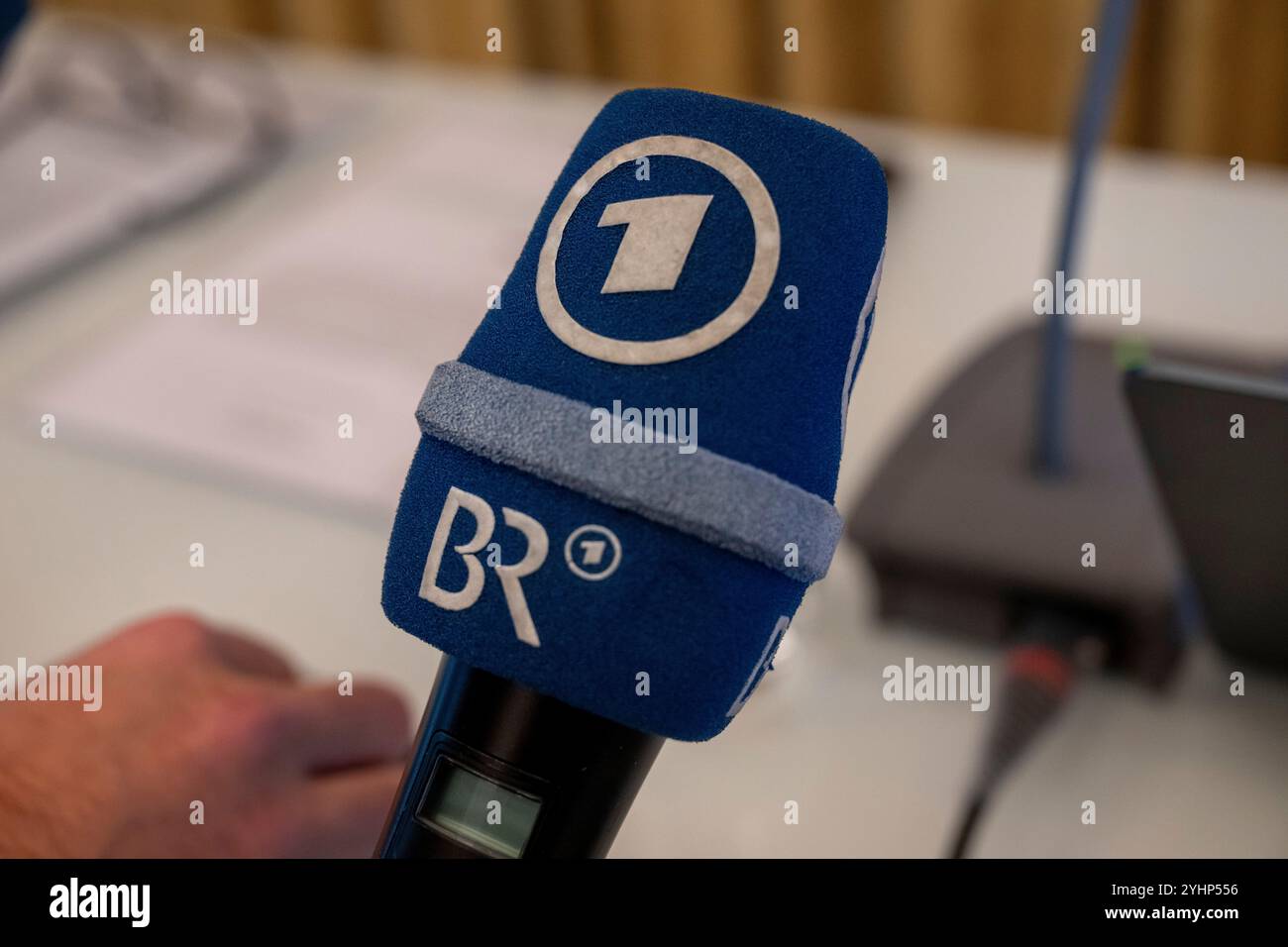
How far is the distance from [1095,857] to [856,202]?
1.06 ft

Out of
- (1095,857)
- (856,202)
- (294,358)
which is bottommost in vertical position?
(1095,857)

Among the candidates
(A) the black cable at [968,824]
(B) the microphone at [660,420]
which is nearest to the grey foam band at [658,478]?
(B) the microphone at [660,420]

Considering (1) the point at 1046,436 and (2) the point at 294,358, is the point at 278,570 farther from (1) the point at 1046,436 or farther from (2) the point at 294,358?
(1) the point at 1046,436

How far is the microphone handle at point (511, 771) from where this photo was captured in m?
0.28

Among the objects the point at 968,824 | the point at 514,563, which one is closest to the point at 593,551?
the point at 514,563

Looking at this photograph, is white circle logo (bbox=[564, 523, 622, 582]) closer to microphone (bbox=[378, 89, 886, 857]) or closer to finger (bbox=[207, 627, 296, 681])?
microphone (bbox=[378, 89, 886, 857])

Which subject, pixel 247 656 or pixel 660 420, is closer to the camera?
pixel 660 420

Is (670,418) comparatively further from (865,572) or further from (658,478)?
(865,572)

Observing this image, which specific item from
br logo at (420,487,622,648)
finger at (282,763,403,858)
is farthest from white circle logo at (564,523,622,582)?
finger at (282,763,403,858)

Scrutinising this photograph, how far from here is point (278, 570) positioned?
0.65m

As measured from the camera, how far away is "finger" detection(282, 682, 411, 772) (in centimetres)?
51

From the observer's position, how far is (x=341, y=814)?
19.3 inches

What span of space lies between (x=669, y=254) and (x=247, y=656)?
365 mm

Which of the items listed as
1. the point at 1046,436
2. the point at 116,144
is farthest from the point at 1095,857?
the point at 116,144
